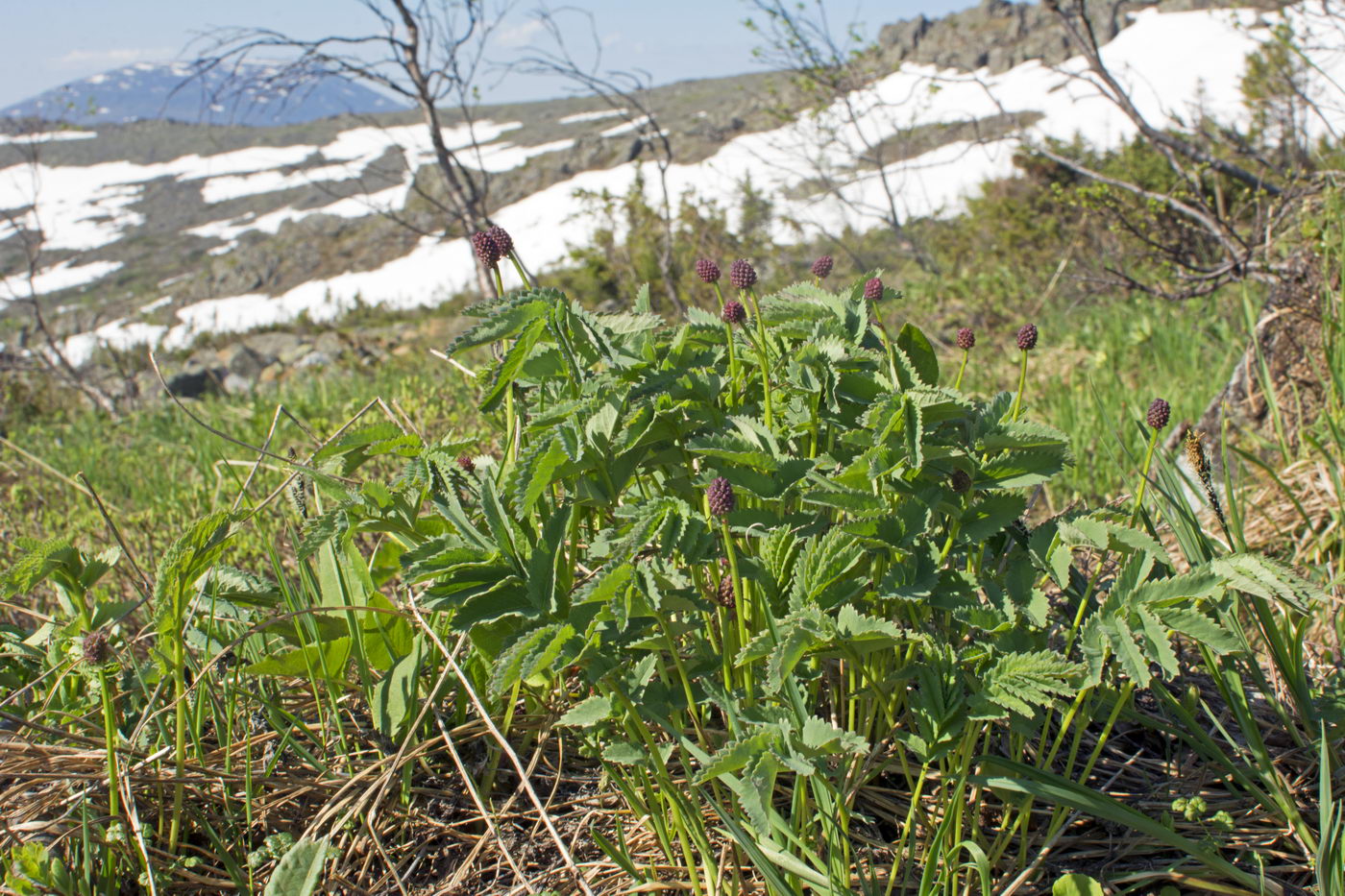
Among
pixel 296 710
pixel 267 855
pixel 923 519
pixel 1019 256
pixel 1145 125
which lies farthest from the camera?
pixel 1019 256

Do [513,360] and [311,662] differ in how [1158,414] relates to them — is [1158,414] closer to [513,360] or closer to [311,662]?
[513,360]

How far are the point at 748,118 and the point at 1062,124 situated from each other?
460 inches

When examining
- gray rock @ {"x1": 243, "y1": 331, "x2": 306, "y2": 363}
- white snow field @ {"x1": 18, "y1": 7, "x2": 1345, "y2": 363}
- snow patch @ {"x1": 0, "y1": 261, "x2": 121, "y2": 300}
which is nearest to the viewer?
gray rock @ {"x1": 243, "y1": 331, "x2": 306, "y2": 363}

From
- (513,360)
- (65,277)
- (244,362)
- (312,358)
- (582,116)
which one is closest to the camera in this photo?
(513,360)

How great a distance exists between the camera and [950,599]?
101 centimetres

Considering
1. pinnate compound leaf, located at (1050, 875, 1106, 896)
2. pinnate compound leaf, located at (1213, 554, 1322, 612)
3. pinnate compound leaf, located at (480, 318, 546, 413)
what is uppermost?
pinnate compound leaf, located at (480, 318, 546, 413)

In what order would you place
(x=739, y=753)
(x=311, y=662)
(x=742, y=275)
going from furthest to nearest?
(x=311, y=662), (x=742, y=275), (x=739, y=753)

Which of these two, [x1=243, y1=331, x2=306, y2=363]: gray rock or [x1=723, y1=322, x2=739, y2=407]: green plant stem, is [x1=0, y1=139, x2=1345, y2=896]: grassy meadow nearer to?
[x1=723, y1=322, x2=739, y2=407]: green plant stem

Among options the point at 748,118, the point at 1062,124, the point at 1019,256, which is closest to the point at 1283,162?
the point at 1019,256

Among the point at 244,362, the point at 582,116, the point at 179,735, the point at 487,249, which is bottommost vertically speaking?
the point at 179,735

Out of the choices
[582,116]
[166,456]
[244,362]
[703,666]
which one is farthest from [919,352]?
[582,116]

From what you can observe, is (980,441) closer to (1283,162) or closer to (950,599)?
(950,599)

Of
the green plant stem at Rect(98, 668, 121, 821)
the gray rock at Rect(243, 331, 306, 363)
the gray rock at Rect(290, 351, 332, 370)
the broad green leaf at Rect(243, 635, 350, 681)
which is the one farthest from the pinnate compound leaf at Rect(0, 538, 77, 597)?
the gray rock at Rect(243, 331, 306, 363)

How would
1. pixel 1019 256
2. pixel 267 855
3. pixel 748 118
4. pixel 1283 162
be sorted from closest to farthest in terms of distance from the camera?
pixel 267 855
pixel 1283 162
pixel 1019 256
pixel 748 118
